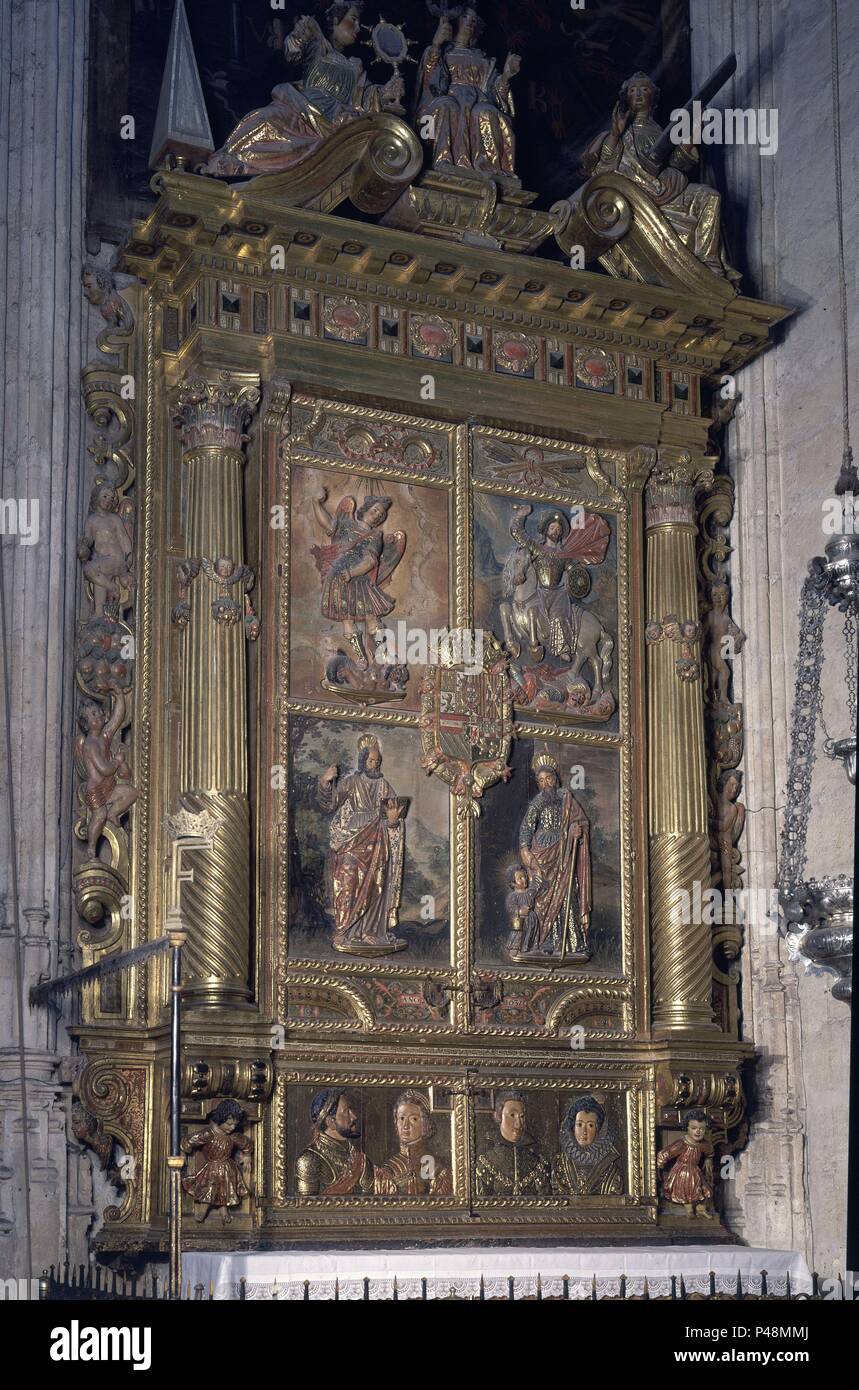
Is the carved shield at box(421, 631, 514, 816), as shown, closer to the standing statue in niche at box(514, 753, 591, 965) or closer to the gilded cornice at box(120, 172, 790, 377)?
the standing statue in niche at box(514, 753, 591, 965)

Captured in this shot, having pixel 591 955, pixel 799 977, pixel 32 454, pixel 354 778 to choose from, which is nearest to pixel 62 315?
pixel 32 454

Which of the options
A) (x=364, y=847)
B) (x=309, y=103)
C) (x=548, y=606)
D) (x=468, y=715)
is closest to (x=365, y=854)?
(x=364, y=847)

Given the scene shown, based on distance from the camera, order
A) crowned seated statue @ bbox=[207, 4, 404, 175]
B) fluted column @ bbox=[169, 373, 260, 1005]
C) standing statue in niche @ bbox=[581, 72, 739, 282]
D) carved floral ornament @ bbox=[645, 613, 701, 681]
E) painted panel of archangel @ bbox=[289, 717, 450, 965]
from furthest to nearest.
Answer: standing statue in niche @ bbox=[581, 72, 739, 282]
carved floral ornament @ bbox=[645, 613, 701, 681]
crowned seated statue @ bbox=[207, 4, 404, 175]
painted panel of archangel @ bbox=[289, 717, 450, 965]
fluted column @ bbox=[169, 373, 260, 1005]

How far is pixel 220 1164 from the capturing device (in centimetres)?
1088

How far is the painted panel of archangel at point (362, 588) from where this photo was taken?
39.2 feet

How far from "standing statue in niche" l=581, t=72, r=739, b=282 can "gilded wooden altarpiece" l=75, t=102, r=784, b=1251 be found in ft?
1.24

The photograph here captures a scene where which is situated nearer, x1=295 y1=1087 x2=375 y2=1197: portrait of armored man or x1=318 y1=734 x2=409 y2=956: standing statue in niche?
x1=295 y1=1087 x2=375 y2=1197: portrait of armored man

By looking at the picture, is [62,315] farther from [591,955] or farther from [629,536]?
[591,955]

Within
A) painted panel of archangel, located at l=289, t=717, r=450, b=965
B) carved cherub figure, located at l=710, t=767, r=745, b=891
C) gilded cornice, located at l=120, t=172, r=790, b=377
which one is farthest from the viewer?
carved cherub figure, located at l=710, t=767, r=745, b=891

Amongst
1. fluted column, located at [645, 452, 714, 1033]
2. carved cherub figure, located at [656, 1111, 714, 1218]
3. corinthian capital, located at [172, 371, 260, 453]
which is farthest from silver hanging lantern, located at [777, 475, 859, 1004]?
corinthian capital, located at [172, 371, 260, 453]

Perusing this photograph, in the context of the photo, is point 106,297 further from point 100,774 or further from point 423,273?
point 100,774

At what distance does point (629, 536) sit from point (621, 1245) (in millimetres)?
4188

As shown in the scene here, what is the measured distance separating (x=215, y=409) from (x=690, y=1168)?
5.04m

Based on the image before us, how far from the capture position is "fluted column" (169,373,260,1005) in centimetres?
1121
